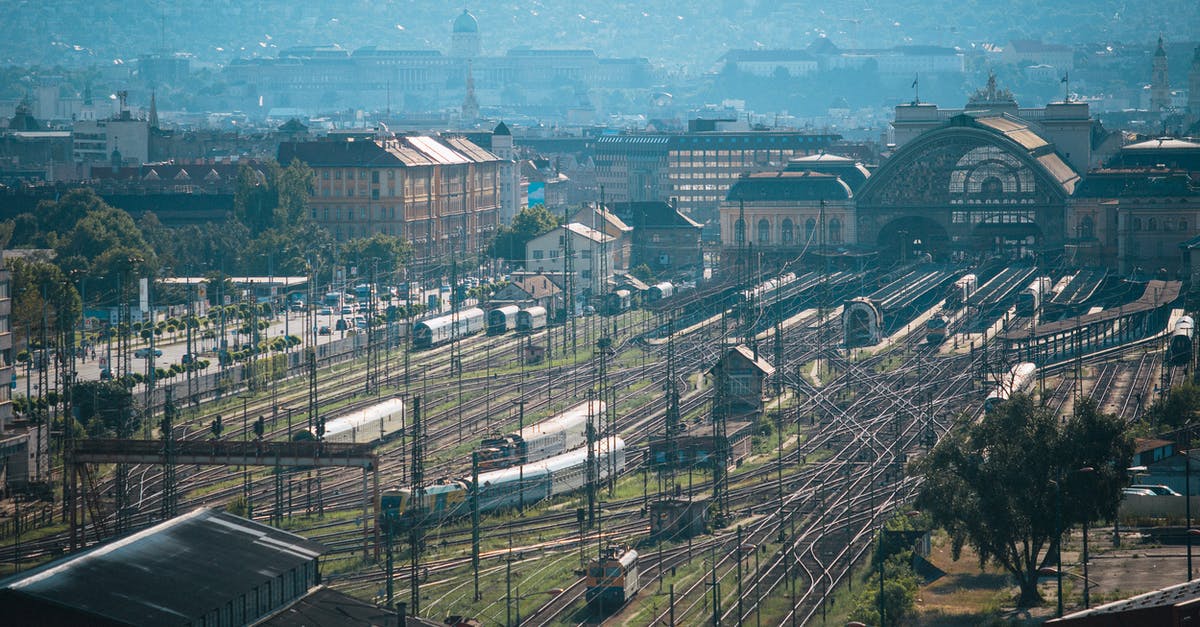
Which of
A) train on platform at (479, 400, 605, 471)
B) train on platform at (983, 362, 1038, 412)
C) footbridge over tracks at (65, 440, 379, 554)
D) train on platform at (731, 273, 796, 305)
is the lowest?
train on platform at (479, 400, 605, 471)

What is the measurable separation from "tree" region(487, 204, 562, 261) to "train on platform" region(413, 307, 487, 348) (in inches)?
798

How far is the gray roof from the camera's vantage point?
29422mm

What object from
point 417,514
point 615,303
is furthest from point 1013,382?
point 615,303

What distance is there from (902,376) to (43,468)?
1109 inches

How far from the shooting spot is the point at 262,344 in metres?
68.4

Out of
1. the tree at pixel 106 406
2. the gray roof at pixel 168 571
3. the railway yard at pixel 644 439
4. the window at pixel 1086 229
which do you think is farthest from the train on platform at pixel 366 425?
the window at pixel 1086 229

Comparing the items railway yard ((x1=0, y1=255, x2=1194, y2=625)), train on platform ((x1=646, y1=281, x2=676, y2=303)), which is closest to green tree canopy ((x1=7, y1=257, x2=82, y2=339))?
railway yard ((x1=0, y1=255, x2=1194, y2=625))

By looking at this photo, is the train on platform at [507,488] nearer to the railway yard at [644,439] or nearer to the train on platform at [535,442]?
the railway yard at [644,439]

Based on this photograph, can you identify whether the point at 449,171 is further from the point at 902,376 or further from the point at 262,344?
the point at 902,376

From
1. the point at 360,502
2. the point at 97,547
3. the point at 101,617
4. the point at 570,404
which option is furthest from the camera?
the point at 570,404

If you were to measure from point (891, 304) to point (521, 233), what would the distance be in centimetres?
2663

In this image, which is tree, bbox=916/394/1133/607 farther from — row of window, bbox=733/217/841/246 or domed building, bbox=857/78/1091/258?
row of window, bbox=733/217/841/246

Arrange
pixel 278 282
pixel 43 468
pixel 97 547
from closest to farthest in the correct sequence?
pixel 97 547, pixel 43 468, pixel 278 282

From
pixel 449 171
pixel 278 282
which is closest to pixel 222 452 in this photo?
pixel 278 282
